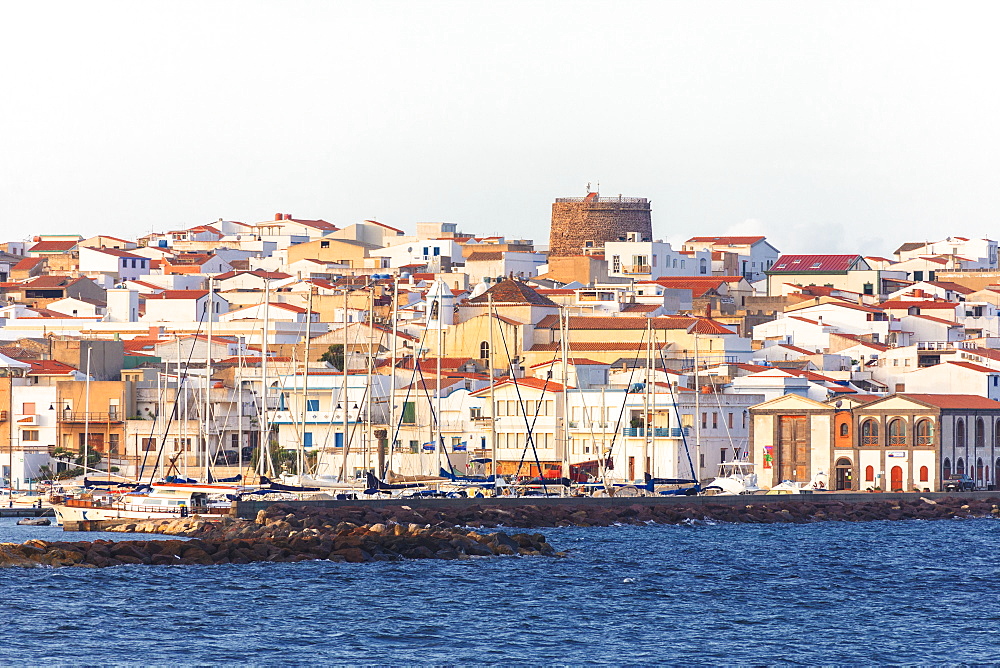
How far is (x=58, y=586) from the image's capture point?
160ft

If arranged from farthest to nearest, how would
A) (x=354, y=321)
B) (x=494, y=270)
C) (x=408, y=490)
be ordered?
(x=494, y=270) < (x=354, y=321) < (x=408, y=490)

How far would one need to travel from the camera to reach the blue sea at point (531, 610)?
41406mm

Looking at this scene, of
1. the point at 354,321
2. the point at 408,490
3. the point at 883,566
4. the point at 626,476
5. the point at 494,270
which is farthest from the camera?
the point at 494,270

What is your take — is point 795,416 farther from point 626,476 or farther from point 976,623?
point 976,623

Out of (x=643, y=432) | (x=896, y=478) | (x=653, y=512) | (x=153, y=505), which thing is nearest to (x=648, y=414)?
(x=643, y=432)

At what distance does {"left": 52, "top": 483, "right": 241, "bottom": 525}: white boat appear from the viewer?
67062mm

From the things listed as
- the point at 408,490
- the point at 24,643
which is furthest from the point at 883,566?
the point at 24,643

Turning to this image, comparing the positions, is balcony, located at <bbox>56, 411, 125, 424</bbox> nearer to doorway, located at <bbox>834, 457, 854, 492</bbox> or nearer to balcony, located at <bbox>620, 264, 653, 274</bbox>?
doorway, located at <bbox>834, 457, 854, 492</bbox>

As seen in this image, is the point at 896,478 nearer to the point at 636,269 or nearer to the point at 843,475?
the point at 843,475

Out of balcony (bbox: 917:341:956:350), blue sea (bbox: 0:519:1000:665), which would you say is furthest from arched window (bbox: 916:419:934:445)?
blue sea (bbox: 0:519:1000:665)

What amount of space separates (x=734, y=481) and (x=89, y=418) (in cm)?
2518

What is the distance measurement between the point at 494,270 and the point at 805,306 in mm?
27743

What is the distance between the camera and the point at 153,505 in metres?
68.2

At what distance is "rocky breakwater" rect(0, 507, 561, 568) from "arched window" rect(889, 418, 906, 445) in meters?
26.7
